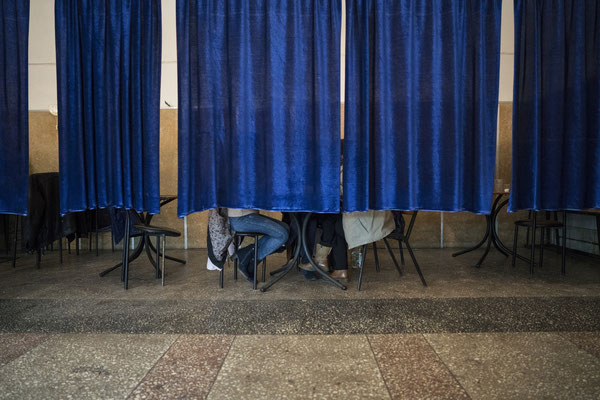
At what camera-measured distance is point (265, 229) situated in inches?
124

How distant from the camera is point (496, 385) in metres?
1.61

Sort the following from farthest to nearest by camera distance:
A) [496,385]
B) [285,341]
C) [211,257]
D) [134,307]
Answer: [211,257], [134,307], [285,341], [496,385]

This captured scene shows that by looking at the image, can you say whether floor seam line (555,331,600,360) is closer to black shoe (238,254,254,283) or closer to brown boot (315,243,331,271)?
brown boot (315,243,331,271)

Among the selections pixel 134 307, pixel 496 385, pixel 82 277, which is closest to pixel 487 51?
pixel 496 385

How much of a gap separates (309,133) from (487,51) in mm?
1398

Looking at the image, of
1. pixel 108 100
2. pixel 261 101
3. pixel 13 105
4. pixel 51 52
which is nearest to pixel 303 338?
pixel 261 101

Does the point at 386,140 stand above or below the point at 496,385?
above

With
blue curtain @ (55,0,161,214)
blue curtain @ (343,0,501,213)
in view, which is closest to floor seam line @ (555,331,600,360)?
blue curtain @ (343,0,501,213)

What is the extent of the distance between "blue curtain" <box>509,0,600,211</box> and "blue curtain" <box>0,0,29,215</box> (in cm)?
360

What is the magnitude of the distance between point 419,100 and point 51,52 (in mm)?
4615

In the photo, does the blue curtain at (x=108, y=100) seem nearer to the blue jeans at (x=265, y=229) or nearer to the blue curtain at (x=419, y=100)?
the blue jeans at (x=265, y=229)

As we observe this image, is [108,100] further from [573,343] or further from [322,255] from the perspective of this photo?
[573,343]

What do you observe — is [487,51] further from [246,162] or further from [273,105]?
[246,162]

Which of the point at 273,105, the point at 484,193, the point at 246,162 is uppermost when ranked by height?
the point at 273,105
